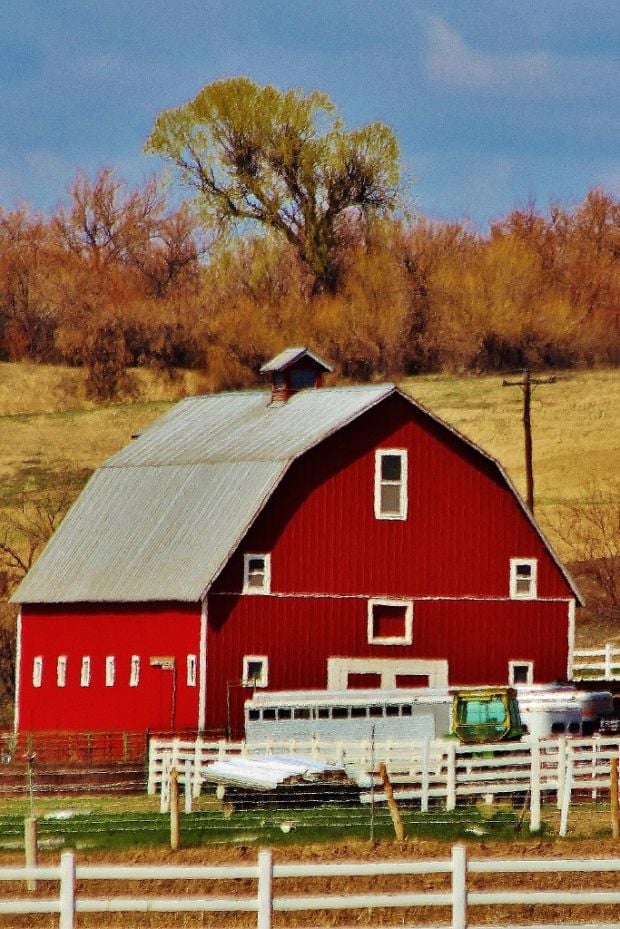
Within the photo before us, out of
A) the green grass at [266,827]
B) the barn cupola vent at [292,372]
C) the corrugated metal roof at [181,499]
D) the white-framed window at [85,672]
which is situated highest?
the barn cupola vent at [292,372]

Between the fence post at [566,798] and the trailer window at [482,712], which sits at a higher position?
the trailer window at [482,712]

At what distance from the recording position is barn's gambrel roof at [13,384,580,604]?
50.8 m

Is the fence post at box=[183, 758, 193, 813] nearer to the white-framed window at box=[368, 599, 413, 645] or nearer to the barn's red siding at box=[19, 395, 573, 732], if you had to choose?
the barn's red siding at box=[19, 395, 573, 732]

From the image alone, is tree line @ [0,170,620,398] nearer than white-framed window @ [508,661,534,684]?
No

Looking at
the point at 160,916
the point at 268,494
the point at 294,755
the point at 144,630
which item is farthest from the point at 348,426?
the point at 160,916

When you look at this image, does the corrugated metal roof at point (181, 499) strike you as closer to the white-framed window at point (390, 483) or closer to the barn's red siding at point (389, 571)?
the barn's red siding at point (389, 571)

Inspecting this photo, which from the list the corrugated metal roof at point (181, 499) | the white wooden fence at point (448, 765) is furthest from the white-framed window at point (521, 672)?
the white wooden fence at point (448, 765)

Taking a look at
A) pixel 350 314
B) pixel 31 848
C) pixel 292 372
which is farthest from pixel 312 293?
pixel 31 848

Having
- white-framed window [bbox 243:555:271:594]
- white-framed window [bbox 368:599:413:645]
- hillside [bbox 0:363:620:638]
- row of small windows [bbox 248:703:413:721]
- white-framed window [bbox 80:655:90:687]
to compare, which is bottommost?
row of small windows [bbox 248:703:413:721]

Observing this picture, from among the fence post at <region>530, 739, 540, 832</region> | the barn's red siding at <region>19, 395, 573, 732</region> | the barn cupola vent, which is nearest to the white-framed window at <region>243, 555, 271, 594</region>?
the barn's red siding at <region>19, 395, 573, 732</region>

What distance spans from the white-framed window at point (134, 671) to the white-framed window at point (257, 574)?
3286 millimetres

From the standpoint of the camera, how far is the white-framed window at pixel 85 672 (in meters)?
52.8

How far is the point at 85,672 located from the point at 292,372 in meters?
9.65

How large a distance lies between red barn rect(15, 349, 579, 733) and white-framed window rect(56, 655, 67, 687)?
0.15 feet
